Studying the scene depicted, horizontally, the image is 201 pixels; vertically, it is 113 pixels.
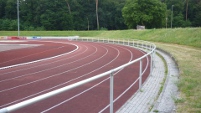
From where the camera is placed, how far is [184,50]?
76.9ft

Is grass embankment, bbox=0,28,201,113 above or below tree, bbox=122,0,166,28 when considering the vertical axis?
below

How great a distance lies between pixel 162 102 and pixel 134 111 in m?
1.07

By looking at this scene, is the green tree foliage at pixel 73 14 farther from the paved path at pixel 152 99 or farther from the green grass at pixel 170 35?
the paved path at pixel 152 99

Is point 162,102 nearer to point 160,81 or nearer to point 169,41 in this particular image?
point 160,81

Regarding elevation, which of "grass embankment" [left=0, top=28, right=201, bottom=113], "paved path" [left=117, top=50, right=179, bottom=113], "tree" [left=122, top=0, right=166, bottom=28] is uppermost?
"tree" [left=122, top=0, right=166, bottom=28]

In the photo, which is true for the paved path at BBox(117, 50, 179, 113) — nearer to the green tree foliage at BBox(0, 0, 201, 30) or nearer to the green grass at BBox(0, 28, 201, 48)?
the green grass at BBox(0, 28, 201, 48)

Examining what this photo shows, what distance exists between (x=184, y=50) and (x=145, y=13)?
44149mm

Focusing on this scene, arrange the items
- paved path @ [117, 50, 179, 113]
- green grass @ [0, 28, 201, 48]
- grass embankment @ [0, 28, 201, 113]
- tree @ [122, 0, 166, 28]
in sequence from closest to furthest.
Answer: paved path @ [117, 50, 179, 113] → grass embankment @ [0, 28, 201, 113] → green grass @ [0, 28, 201, 48] → tree @ [122, 0, 166, 28]

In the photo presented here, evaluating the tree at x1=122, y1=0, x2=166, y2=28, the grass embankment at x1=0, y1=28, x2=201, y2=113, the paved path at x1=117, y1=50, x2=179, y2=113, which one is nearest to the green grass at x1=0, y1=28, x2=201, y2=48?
the grass embankment at x1=0, y1=28, x2=201, y2=113

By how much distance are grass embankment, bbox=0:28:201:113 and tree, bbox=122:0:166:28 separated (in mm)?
11851

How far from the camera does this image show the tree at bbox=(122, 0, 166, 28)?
215ft

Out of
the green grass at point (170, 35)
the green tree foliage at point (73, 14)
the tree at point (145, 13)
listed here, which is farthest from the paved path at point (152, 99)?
the green tree foliage at point (73, 14)

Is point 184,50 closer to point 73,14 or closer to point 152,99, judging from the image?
point 152,99

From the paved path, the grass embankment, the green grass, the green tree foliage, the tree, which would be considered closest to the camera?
the paved path
